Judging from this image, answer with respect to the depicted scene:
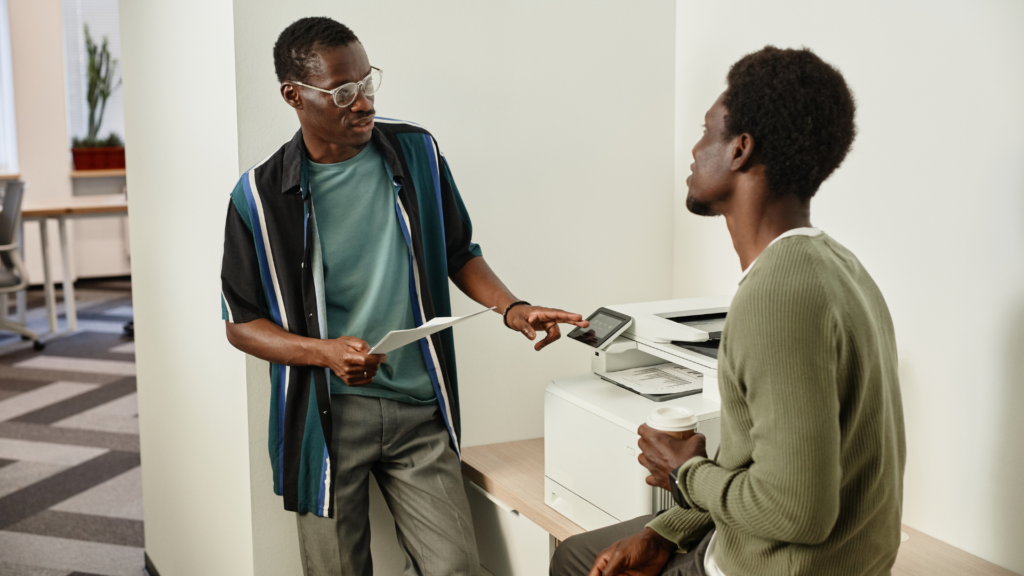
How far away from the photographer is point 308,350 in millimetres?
1610

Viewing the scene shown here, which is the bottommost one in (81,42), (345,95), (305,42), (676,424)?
(676,424)

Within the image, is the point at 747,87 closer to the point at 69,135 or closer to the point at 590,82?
the point at 590,82

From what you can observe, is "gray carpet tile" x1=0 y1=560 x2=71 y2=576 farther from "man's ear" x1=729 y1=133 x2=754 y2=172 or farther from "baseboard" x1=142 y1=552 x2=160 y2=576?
"man's ear" x1=729 y1=133 x2=754 y2=172

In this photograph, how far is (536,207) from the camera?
7.68ft

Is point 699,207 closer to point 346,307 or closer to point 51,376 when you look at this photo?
point 346,307

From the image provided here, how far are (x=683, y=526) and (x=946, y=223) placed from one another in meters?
0.90

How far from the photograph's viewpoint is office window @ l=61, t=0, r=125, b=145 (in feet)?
25.0

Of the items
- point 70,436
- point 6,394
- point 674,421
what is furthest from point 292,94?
point 6,394

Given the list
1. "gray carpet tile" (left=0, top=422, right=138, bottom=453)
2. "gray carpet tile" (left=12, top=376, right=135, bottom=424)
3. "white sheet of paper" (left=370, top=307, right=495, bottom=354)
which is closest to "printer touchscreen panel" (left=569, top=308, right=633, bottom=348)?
"white sheet of paper" (left=370, top=307, right=495, bottom=354)

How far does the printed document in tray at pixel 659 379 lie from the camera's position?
1764 millimetres

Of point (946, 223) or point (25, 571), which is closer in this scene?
point (946, 223)

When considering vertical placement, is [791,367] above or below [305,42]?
below

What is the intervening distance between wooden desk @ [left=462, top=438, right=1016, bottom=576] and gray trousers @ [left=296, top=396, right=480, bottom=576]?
20 centimetres

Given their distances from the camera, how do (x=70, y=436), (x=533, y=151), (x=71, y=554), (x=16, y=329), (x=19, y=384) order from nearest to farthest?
(x=533, y=151) → (x=71, y=554) → (x=70, y=436) → (x=19, y=384) → (x=16, y=329)
